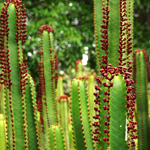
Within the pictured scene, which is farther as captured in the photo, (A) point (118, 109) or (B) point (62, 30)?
(B) point (62, 30)

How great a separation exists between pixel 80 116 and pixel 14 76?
0.56 m

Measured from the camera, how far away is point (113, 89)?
47.9 inches

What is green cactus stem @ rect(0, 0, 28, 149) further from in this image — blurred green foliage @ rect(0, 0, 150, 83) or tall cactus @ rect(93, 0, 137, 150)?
blurred green foliage @ rect(0, 0, 150, 83)

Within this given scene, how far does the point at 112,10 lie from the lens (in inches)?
66.9

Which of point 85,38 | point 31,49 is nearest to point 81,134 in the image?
point 31,49

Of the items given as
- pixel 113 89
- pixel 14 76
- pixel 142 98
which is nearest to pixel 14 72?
pixel 14 76

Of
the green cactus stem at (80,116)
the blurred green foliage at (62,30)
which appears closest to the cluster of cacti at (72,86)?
the green cactus stem at (80,116)

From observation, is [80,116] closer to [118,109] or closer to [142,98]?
[118,109]

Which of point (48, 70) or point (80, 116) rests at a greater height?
point (48, 70)

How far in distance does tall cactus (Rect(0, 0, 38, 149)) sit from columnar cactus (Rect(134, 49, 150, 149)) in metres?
1.54

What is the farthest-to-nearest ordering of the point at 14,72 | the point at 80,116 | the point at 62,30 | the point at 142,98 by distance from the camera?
the point at 62,30, the point at 142,98, the point at 80,116, the point at 14,72

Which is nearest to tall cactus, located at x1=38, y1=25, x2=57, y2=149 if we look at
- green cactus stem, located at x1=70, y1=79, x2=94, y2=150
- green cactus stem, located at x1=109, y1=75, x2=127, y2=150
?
green cactus stem, located at x1=70, y1=79, x2=94, y2=150

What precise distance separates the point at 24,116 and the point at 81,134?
442 millimetres

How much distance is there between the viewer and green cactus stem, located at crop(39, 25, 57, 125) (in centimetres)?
245
